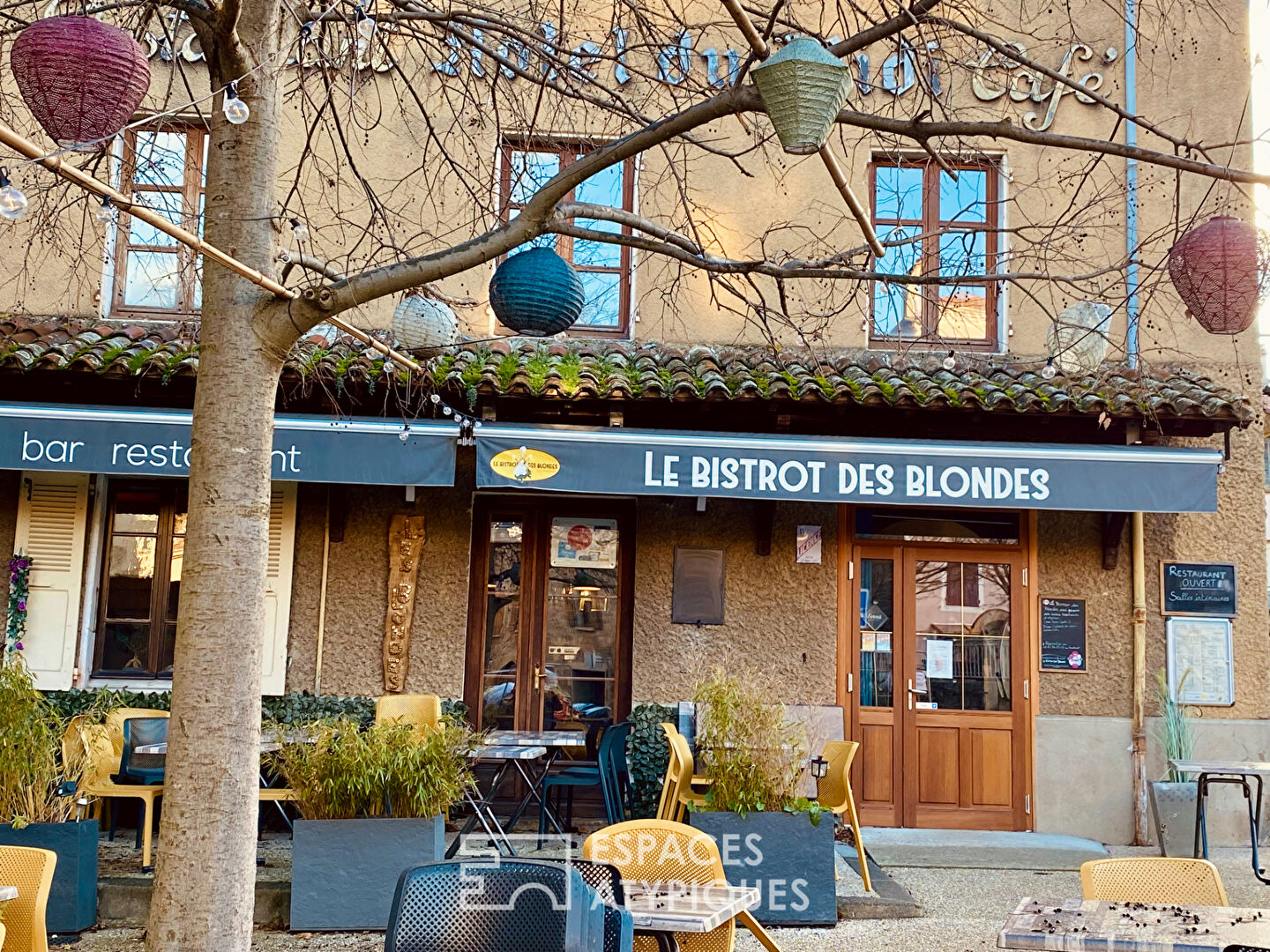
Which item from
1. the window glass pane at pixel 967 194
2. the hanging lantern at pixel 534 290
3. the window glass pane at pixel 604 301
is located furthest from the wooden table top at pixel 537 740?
the window glass pane at pixel 967 194

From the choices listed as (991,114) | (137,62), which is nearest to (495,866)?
(137,62)

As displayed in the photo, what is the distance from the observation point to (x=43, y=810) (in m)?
6.09

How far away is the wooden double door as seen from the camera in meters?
8.97

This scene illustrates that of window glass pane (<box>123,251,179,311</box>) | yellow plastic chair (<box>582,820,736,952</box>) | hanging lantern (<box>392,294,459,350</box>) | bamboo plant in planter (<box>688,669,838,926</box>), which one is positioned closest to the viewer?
yellow plastic chair (<box>582,820,736,952</box>)

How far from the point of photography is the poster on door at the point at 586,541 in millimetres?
9391

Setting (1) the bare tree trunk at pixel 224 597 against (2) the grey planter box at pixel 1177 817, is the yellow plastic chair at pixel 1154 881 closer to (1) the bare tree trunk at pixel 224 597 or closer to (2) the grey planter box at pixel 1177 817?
(1) the bare tree trunk at pixel 224 597

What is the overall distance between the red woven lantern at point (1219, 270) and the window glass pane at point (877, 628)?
4297 millimetres

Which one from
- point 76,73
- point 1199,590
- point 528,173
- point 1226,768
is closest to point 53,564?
point 528,173

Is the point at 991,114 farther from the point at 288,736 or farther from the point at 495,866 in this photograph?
the point at 495,866

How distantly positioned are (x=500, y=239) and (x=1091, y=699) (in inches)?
265

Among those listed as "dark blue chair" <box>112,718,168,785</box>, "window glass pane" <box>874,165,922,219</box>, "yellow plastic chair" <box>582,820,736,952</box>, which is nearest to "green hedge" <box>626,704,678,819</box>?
"dark blue chair" <box>112,718,168,785</box>

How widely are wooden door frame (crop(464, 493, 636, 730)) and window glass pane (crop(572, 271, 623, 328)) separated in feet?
4.81

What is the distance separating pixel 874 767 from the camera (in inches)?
355

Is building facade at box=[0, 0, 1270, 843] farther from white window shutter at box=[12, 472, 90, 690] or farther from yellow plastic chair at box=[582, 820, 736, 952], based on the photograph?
yellow plastic chair at box=[582, 820, 736, 952]
